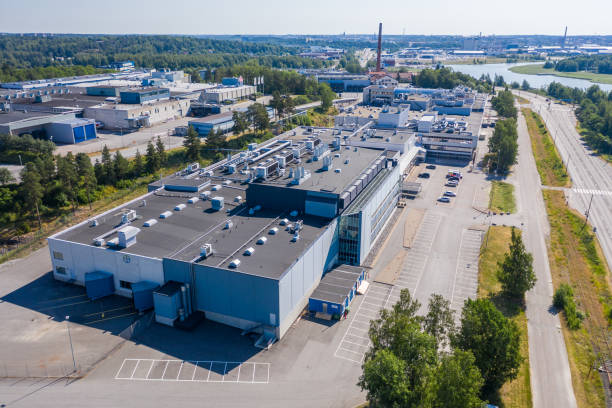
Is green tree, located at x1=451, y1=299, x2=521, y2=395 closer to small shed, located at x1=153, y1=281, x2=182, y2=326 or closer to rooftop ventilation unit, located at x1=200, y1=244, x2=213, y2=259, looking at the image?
rooftop ventilation unit, located at x1=200, y1=244, x2=213, y2=259

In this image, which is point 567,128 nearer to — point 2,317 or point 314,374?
point 314,374

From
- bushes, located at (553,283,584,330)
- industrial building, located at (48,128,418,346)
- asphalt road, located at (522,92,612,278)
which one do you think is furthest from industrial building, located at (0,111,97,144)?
asphalt road, located at (522,92,612,278)

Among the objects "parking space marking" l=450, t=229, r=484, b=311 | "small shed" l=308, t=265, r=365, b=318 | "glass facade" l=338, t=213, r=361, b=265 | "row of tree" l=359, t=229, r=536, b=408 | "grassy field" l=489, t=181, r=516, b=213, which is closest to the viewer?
"row of tree" l=359, t=229, r=536, b=408

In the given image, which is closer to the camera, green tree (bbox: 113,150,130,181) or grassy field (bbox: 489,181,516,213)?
grassy field (bbox: 489,181,516,213)

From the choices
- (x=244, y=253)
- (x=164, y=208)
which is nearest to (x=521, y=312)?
(x=244, y=253)

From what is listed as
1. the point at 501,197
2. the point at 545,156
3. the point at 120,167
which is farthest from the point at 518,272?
the point at 545,156

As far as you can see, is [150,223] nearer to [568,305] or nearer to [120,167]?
[120,167]

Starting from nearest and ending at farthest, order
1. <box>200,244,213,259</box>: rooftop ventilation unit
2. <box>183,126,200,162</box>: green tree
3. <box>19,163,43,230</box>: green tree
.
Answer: <box>200,244,213,259</box>: rooftop ventilation unit < <box>19,163,43,230</box>: green tree < <box>183,126,200,162</box>: green tree
